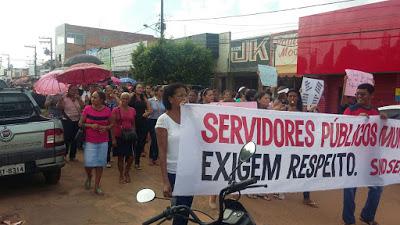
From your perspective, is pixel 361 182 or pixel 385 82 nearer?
pixel 361 182

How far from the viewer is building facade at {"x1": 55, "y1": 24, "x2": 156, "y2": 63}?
190 feet

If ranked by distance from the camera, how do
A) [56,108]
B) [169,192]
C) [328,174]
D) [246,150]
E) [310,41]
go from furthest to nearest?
[310,41], [56,108], [328,174], [169,192], [246,150]

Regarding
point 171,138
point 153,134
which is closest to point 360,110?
point 171,138

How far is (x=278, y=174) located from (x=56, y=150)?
3.62m

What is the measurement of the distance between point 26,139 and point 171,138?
10.6 feet

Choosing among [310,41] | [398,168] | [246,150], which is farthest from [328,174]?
[310,41]

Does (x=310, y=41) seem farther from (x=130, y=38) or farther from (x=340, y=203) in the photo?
(x=130, y=38)

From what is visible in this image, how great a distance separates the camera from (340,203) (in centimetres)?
657

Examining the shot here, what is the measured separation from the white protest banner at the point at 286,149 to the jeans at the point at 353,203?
141mm

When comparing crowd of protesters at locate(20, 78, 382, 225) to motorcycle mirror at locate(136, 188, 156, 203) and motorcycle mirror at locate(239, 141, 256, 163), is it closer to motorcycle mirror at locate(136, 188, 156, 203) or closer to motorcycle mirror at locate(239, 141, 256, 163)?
motorcycle mirror at locate(136, 188, 156, 203)

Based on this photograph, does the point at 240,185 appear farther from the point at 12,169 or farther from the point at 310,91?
the point at 310,91

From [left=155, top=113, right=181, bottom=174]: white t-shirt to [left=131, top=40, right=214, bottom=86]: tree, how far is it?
71.6 ft

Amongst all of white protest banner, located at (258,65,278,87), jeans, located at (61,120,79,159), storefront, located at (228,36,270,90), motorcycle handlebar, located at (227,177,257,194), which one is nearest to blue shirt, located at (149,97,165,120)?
jeans, located at (61,120,79,159)

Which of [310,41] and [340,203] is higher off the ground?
[310,41]
